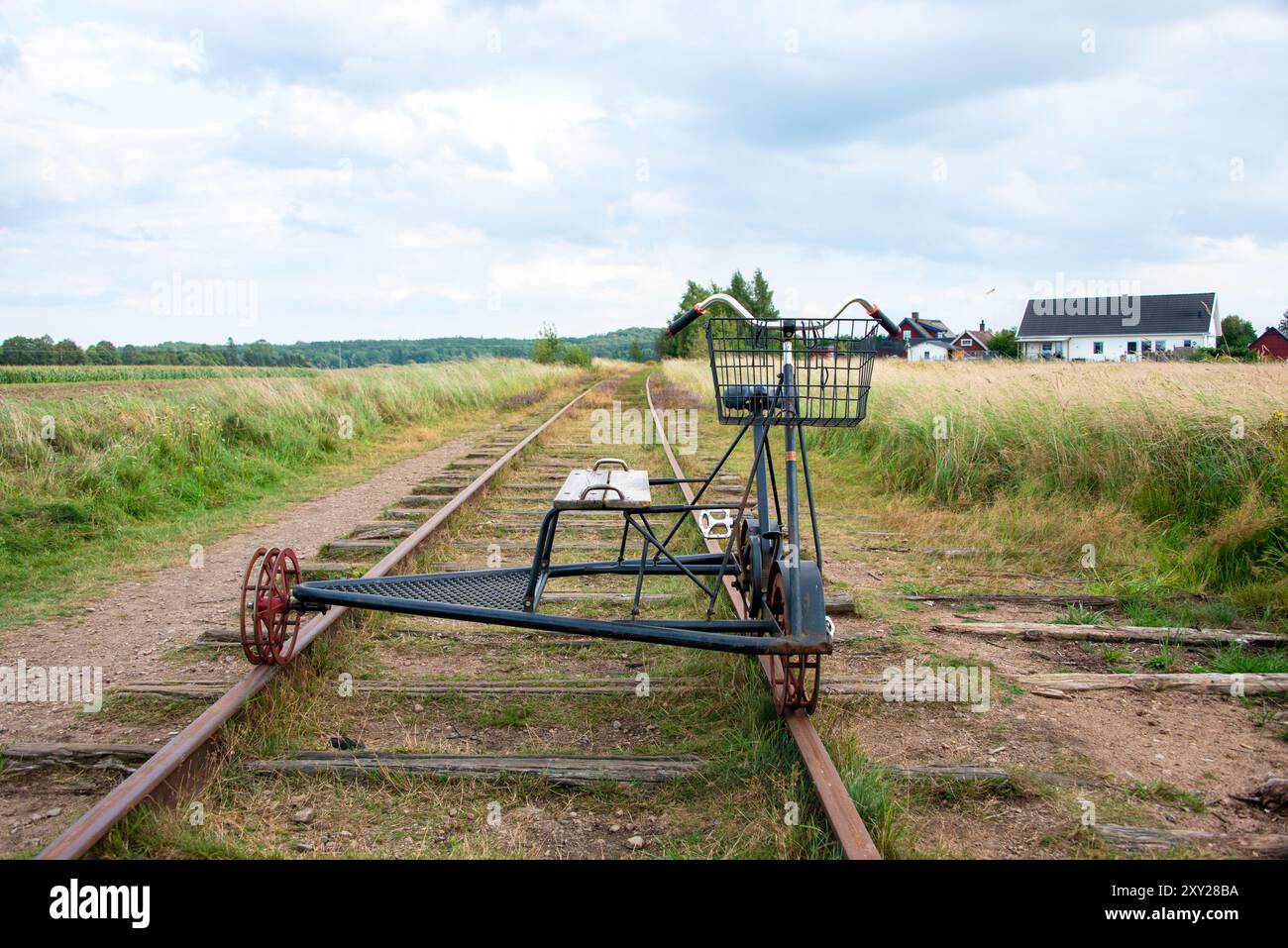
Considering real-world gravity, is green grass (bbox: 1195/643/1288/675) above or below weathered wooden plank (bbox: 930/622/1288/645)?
below

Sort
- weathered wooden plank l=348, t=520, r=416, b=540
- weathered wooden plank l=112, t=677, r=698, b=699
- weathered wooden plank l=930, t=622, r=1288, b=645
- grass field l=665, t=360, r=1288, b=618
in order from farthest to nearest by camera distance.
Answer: weathered wooden plank l=348, t=520, r=416, b=540 < grass field l=665, t=360, r=1288, b=618 < weathered wooden plank l=930, t=622, r=1288, b=645 < weathered wooden plank l=112, t=677, r=698, b=699

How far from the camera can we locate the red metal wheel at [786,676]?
3.37 meters

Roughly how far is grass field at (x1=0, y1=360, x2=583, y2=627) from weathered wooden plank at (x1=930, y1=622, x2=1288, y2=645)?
5535 millimetres

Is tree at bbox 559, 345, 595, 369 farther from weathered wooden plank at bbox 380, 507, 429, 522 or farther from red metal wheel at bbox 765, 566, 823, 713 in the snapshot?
red metal wheel at bbox 765, 566, 823, 713

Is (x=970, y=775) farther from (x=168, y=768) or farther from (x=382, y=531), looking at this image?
(x=382, y=531)

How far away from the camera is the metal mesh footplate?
13.0ft

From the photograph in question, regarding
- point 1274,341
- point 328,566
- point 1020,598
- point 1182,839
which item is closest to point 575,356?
point 1274,341

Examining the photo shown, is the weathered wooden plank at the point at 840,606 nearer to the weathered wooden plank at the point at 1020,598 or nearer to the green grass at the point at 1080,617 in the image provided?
the weathered wooden plank at the point at 1020,598

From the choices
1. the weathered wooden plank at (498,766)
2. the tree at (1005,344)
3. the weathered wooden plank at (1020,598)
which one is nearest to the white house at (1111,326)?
the tree at (1005,344)

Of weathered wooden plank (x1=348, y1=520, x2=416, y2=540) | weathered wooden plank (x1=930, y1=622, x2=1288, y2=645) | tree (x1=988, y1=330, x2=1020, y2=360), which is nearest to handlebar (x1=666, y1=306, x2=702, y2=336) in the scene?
weathered wooden plank (x1=930, y1=622, x2=1288, y2=645)

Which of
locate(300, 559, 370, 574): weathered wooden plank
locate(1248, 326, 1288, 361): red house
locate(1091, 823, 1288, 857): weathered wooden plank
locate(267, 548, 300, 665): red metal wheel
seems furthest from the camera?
locate(1248, 326, 1288, 361): red house

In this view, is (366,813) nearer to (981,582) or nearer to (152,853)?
(152,853)

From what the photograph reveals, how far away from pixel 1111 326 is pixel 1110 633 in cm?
5279

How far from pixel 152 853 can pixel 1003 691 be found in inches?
138
